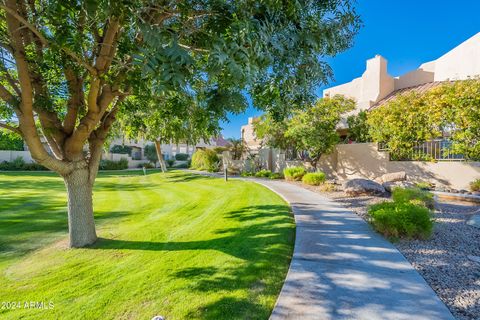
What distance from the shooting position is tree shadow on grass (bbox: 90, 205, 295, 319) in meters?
3.04

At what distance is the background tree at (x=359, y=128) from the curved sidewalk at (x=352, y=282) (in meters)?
11.3

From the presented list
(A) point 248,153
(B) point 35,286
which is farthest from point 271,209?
(A) point 248,153

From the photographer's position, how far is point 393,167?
13.2 metres

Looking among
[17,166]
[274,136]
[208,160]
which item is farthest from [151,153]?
[274,136]

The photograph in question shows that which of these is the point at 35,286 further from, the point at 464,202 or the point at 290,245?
the point at 464,202

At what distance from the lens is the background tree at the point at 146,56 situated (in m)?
2.46

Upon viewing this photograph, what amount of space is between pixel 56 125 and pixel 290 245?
5.37 m

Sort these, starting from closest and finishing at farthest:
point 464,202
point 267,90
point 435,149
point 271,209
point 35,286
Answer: point 267,90 → point 35,286 → point 271,209 → point 464,202 → point 435,149

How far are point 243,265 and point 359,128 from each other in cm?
1451

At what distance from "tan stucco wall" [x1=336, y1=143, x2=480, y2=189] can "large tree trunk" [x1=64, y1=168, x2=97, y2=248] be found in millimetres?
13675

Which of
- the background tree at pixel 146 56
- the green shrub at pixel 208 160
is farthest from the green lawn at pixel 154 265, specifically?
the green shrub at pixel 208 160

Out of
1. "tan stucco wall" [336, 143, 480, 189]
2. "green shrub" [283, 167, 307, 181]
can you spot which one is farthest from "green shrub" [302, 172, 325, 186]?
"tan stucco wall" [336, 143, 480, 189]

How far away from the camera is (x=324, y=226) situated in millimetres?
6082

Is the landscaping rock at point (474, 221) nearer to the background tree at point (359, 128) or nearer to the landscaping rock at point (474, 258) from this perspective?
the landscaping rock at point (474, 258)
